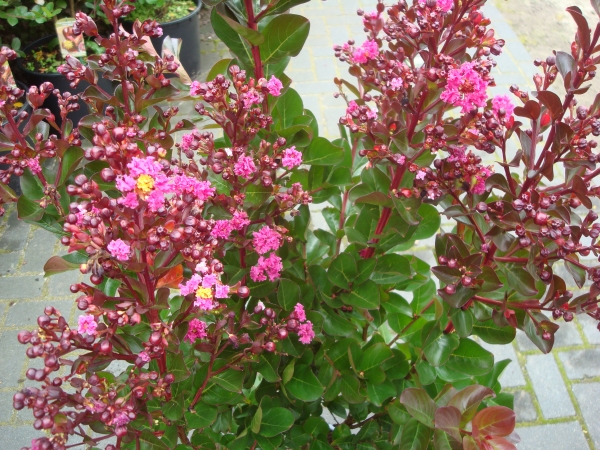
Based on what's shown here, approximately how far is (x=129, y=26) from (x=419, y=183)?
380 cm

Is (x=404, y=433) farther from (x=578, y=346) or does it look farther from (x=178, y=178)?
(x=578, y=346)

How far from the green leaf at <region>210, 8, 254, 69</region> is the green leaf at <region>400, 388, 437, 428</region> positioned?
27.0 inches

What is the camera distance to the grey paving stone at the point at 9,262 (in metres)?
3.15

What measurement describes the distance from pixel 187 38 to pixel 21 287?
234cm

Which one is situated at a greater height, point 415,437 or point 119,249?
point 119,249

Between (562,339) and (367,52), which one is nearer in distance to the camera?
(367,52)

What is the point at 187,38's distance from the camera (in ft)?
14.3

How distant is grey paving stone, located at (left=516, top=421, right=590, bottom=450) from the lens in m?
2.40

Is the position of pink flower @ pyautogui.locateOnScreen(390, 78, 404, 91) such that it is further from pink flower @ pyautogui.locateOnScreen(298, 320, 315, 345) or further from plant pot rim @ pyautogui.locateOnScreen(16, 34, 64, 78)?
plant pot rim @ pyautogui.locateOnScreen(16, 34, 64, 78)

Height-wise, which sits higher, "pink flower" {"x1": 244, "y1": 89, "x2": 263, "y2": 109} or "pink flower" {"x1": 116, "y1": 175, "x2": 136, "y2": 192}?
"pink flower" {"x1": 244, "y1": 89, "x2": 263, "y2": 109}

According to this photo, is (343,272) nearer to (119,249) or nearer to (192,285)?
(192,285)

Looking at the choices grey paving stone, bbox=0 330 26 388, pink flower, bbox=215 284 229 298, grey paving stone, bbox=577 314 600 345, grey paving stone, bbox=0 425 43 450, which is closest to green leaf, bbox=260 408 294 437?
pink flower, bbox=215 284 229 298

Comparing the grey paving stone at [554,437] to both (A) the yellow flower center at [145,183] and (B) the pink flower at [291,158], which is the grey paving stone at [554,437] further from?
(A) the yellow flower center at [145,183]

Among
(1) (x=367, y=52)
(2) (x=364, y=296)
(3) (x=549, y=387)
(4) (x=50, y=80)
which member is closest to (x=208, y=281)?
(2) (x=364, y=296)
